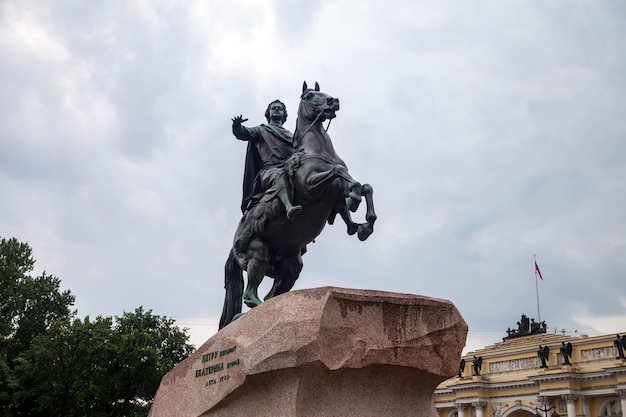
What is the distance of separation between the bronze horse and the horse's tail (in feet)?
0.07

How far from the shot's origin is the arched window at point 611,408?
43.0 meters

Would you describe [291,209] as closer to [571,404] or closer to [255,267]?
[255,267]

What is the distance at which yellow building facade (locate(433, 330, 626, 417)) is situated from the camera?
4344 centimetres

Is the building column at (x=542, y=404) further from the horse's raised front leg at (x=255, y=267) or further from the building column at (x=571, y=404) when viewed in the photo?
the horse's raised front leg at (x=255, y=267)

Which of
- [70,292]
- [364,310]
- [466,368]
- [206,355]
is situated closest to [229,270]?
[206,355]

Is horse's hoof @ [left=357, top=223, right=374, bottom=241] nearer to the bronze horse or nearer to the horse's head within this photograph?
the bronze horse

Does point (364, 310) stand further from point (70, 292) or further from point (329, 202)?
point (70, 292)

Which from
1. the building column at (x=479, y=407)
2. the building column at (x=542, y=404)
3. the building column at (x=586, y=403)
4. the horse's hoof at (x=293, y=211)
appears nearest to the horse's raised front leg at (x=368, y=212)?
the horse's hoof at (x=293, y=211)

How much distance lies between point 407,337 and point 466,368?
49.7 m

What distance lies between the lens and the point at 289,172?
314 inches

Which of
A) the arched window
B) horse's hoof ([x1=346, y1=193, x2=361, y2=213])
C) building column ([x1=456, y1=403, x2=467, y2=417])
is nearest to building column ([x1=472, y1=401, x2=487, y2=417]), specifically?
building column ([x1=456, y1=403, x2=467, y2=417])

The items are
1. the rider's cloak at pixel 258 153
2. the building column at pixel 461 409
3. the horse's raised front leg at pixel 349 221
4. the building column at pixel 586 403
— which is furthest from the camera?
the building column at pixel 461 409

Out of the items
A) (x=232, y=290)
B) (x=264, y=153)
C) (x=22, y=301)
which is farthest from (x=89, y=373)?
(x=264, y=153)

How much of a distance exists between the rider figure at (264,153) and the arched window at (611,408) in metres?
41.1
